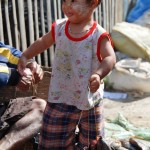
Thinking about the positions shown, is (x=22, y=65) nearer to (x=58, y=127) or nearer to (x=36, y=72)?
(x=36, y=72)

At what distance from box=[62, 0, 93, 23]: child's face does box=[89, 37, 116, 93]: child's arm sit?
206 mm

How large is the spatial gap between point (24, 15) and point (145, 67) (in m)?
1.99

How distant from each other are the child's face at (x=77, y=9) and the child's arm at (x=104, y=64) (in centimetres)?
21

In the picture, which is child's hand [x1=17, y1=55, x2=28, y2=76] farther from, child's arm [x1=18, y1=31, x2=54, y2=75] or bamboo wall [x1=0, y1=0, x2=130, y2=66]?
bamboo wall [x1=0, y1=0, x2=130, y2=66]

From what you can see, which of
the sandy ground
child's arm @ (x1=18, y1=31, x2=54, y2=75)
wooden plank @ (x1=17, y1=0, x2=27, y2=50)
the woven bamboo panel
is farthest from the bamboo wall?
child's arm @ (x1=18, y1=31, x2=54, y2=75)

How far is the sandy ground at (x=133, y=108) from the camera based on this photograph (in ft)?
15.9

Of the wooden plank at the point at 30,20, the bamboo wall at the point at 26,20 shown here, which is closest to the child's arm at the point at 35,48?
the bamboo wall at the point at 26,20

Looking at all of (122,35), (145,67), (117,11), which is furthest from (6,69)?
(117,11)

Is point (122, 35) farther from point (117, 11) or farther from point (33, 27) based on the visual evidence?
point (33, 27)

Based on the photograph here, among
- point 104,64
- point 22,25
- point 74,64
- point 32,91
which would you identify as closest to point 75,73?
point 74,64

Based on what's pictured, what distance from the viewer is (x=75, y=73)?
280cm

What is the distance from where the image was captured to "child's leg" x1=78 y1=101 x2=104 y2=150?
2955mm

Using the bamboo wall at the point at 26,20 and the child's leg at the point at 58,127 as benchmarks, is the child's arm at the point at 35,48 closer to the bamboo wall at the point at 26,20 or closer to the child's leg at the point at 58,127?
the child's leg at the point at 58,127

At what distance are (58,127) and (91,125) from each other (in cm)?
24
